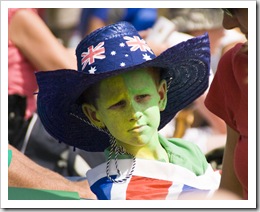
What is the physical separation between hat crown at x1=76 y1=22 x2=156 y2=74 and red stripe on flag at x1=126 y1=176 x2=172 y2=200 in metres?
0.36

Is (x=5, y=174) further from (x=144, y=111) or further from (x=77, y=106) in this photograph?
(x=144, y=111)

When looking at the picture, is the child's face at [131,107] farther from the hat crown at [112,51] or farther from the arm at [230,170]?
the arm at [230,170]

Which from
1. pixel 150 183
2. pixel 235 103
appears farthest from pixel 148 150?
pixel 235 103

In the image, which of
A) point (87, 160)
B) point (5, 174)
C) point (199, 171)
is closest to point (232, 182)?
point (199, 171)

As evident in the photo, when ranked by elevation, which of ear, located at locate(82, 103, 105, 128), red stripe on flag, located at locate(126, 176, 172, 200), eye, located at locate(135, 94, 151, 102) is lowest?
red stripe on flag, located at locate(126, 176, 172, 200)

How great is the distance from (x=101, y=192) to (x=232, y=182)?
42 cm

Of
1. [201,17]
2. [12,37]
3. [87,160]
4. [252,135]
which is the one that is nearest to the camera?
[252,135]

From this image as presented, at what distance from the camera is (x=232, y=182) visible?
9.30 ft

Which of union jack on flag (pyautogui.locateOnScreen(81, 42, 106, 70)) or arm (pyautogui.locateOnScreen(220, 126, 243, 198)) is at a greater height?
union jack on flag (pyautogui.locateOnScreen(81, 42, 106, 70))

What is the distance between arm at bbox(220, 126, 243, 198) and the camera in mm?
2840

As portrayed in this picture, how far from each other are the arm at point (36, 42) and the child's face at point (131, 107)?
1.44 meters

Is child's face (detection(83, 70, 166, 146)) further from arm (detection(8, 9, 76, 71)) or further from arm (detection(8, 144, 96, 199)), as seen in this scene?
arm (detection(8, 9, 76, 71))

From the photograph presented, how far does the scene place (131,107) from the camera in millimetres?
2742

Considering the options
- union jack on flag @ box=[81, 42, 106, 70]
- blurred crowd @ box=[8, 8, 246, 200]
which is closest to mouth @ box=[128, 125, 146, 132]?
union jack on flag @ box=[81, 42, 106, 70]
